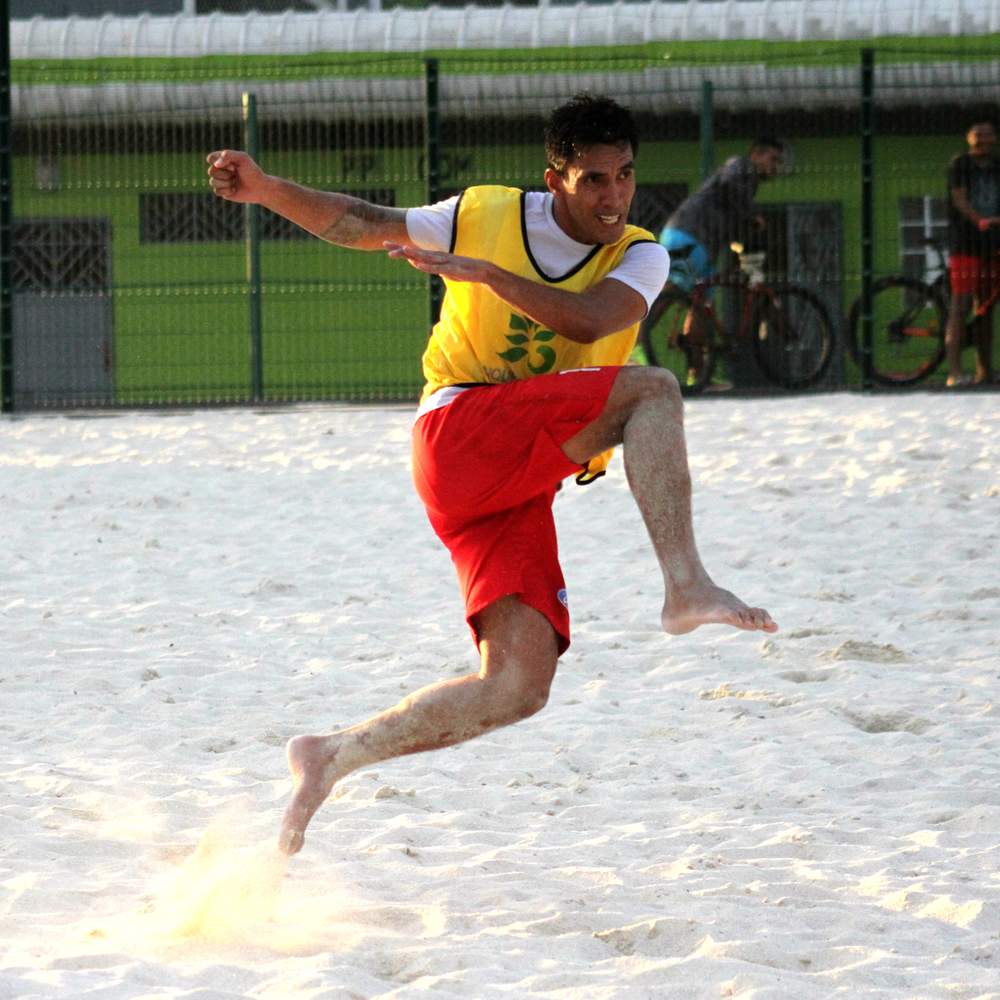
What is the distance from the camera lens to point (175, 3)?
19.1 m

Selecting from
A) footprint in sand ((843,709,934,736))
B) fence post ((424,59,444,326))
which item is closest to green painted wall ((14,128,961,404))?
fence post ((424,59,444,326))

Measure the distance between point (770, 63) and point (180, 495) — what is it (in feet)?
24.7

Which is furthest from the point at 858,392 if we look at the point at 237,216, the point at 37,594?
the point at 37,594

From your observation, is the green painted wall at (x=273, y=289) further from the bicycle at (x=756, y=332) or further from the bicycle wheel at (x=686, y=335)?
the bicycle wheel at (x=686, y=335)

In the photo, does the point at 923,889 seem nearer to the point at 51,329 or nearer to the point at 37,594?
the point at 37,594

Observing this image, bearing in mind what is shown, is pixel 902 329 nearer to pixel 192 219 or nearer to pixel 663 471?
pixel 192 219

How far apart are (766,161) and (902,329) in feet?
5.07

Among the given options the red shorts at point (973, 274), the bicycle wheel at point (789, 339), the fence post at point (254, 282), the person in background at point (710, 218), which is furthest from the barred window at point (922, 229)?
the fence post at point (254, 282)

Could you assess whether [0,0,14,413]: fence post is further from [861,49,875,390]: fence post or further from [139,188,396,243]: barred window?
[861,49,875,390]: fence post

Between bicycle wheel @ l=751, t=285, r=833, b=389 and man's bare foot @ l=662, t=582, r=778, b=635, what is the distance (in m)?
9.12

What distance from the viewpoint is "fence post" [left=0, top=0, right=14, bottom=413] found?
12.3 meters

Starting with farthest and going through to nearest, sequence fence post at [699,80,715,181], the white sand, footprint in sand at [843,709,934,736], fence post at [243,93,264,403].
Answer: fence post at [699,80,715,181], fence post at [243,93,264,403], footprint in sand at [843,709,934,736], the white sand

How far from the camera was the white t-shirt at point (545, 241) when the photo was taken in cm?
380

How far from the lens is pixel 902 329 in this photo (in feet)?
42.0
